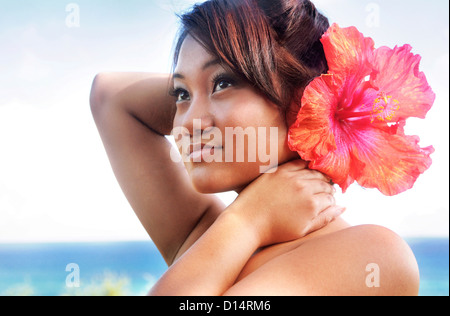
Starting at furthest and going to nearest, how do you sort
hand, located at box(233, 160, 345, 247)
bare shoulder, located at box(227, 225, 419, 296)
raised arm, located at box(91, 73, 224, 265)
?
raised arm, located at box(91, 73, 224, 265), hand, located at box(233, 160, 345, 247), bare shoulder, located at box(227, 225, 419, 296)

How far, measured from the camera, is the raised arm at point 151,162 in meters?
1.36

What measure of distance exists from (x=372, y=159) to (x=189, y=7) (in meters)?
0.61

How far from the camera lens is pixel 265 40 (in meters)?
1.05

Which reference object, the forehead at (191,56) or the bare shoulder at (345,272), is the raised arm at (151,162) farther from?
the bare shoulder at (345,272)

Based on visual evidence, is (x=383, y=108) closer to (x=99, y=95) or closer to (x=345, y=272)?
(x=345, y=272)

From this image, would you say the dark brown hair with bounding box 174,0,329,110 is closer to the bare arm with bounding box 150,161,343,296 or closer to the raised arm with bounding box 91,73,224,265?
the bare arm with bounding box 150,161,343,296

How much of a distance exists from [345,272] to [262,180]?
0.94ft

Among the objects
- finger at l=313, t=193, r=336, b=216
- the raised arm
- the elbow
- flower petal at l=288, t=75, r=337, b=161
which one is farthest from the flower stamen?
the elbow

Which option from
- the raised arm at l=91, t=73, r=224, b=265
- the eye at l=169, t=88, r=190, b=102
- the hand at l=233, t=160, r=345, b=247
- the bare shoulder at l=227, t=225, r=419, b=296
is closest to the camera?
the bare shoulder at l=227, t=225, r=419, b=296

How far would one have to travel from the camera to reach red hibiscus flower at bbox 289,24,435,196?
1.02 meters

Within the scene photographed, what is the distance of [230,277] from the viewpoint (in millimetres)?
895

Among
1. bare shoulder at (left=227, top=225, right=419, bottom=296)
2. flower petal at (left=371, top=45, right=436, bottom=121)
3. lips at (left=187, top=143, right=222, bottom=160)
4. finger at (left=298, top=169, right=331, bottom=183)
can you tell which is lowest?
bare shoulder at (left=227, top=225, right=419, bottom=296)

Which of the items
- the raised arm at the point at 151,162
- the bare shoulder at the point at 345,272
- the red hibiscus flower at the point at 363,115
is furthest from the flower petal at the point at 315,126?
the raised arm at the point at 151,162
